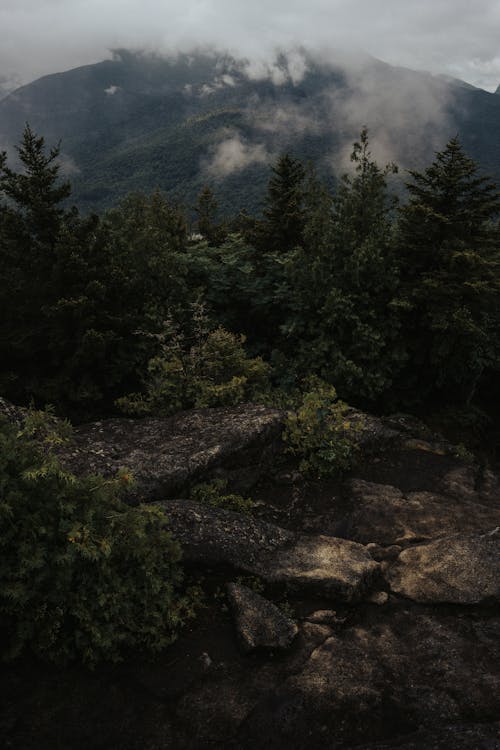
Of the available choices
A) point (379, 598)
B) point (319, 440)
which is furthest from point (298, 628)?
point (319, 440)

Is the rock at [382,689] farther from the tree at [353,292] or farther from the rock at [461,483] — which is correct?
the tree at [353,292]

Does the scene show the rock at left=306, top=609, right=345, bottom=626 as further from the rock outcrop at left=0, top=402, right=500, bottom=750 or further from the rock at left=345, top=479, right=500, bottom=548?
the rock at left=345, top=479, right=500, bottom=548

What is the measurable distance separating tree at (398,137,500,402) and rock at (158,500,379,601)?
9.23 meters

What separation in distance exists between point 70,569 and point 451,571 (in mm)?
4560

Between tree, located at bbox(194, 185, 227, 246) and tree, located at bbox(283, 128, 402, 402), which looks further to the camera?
tree, located at bbox(194, 185, 227, 246)

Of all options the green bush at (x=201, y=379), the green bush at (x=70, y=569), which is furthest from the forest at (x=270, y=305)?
the green bush at (x=70, y=569)

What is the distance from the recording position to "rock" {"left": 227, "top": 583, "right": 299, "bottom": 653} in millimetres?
4594

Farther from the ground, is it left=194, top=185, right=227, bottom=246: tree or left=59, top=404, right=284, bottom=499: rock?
left=194, top=185, right=227, bottom=246: tree

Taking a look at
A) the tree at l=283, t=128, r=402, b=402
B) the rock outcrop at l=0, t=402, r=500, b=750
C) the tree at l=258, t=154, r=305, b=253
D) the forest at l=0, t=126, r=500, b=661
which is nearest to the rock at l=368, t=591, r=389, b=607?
the rock outcrop at l=0, t=402, r=500, b=750

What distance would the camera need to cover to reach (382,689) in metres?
4.23

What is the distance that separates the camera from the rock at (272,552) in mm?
5445

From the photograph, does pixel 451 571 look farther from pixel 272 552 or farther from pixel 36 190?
pixel 36 190

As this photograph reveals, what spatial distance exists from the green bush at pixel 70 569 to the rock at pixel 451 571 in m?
2.96

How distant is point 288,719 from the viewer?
3.95 meters
